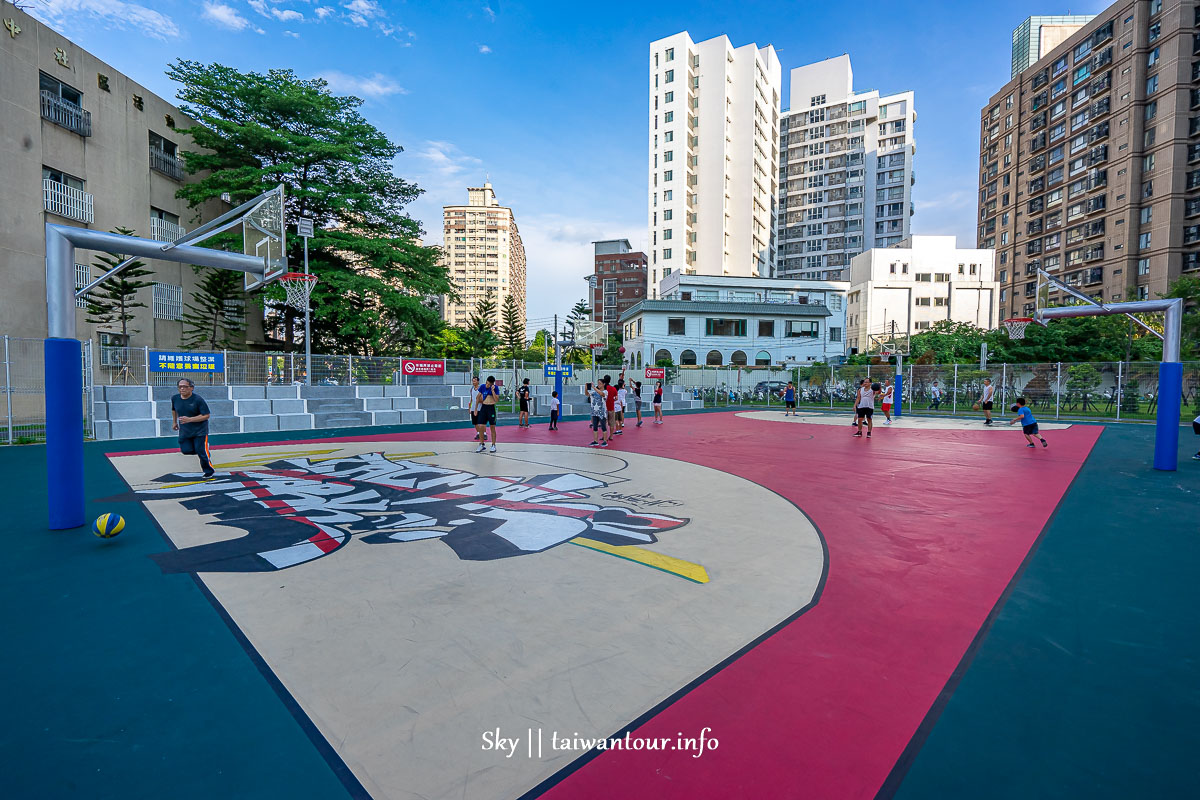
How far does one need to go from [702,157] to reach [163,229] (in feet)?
196

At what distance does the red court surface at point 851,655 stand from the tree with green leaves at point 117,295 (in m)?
26.0

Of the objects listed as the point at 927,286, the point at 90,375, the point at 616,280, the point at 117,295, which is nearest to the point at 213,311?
the point at 117,295

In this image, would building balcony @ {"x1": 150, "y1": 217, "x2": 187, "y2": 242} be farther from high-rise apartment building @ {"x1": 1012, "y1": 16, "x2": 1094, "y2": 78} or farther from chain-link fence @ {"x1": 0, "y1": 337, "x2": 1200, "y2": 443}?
high-rise apartment building @ {"x1": 1012, "y1": 16, "x2": 1094, "y2": 78}

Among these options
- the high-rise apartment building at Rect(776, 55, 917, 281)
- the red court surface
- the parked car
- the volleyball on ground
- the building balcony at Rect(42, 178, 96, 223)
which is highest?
the high-rise apartment building at Rect(776, 55, 917, 281)

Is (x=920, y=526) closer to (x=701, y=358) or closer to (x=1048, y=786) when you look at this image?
(x=1048, y=786)

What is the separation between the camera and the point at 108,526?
19.2 feet

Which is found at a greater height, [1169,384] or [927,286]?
[927,286]

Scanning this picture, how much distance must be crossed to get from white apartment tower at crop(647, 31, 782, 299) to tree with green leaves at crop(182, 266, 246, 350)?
4909 centimetres

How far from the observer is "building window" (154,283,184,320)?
2398 cm

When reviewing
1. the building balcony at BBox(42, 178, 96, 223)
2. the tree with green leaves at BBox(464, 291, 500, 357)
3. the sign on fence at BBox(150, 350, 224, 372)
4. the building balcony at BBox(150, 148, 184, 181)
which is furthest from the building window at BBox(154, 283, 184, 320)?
the tree with green leaves at BBox(464, 291, 500, 357)

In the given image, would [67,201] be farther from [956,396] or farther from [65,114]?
[956,396]

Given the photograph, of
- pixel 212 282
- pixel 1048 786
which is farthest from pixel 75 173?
pixel 1048 786

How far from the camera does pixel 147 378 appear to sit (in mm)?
16484

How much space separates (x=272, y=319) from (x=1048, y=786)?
35.7 m
